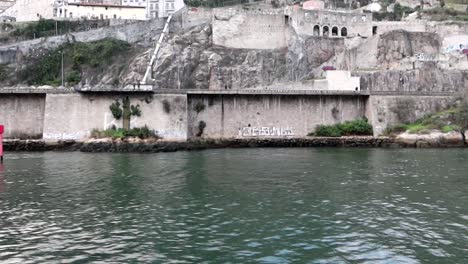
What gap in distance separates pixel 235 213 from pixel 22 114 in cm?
3885

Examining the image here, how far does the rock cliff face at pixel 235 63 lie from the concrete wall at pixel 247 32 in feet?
4.27

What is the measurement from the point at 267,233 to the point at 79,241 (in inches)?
238

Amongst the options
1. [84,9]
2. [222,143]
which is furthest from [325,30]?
[84,9]

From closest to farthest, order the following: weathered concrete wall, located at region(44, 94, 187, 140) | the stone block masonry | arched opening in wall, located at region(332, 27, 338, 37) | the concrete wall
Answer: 1. weathered concrete wall, located at region(44, 94, 187, 140)
2. the stone block masonry
3. the concrete wall
4. arched opening in wall, located at region(332, 27, 338, 37)

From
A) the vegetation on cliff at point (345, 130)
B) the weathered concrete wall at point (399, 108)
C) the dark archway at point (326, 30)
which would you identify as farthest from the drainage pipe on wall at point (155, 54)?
the weathered concrete wall at point (399, 108)

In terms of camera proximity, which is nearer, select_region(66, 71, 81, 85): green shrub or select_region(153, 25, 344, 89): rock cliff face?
select_region(153, 25, 344, 89): rock cliff face

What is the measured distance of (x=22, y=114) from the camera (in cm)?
5131

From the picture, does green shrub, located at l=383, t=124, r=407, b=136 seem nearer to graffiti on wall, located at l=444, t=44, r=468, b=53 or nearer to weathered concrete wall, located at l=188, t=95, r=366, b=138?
weathered concrete wall, located at l=188, t=95, r=366, b=138

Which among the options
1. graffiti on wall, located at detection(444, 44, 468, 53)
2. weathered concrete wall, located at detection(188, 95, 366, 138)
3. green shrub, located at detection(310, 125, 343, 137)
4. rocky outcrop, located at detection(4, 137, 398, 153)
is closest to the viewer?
rocky outcrop, located at detection(4, 137, 398, 153)

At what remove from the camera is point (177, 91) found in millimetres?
51594

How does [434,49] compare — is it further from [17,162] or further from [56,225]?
[56,225]

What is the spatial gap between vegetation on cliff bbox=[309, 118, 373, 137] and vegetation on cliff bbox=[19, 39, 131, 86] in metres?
35.0

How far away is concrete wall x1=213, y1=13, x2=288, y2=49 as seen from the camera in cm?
7356

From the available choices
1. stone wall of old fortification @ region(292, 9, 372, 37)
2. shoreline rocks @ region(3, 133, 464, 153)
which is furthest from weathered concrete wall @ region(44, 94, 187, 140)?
stone wall of old fortification @ region(292, 9, 372, 37)
